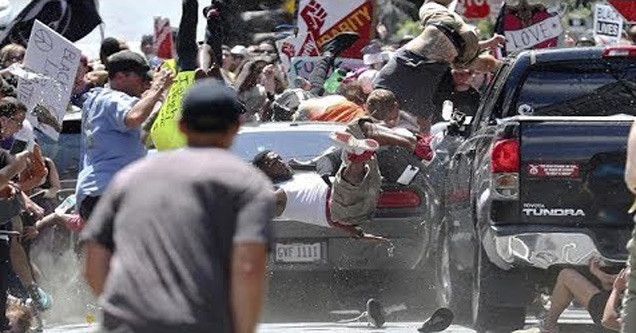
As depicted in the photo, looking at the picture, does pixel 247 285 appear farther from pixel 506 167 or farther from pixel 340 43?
pixel 340 43

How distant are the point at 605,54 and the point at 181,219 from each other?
6.60 meters

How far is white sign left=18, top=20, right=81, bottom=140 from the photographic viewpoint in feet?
52.6

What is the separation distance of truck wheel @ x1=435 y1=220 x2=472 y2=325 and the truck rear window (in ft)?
5.56

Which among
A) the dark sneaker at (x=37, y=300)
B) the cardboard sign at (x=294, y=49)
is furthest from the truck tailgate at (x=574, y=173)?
the cardboard sign at (x=294, y=49)

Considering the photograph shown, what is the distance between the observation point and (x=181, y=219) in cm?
637

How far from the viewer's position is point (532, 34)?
22047 mm

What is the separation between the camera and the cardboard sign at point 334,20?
23531 mm

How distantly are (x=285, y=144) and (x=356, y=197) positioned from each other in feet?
3.79

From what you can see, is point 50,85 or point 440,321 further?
point 50,85

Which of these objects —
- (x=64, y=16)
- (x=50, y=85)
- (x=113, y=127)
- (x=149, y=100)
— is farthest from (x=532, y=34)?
(x=149, y=100)

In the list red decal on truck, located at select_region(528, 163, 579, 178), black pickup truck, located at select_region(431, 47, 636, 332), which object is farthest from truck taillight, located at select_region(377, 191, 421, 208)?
red decal on truck, located at select_region(528, 163, 579, 178)

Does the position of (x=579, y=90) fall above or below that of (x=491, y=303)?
above

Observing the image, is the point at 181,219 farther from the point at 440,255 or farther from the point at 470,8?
the point at 470,8

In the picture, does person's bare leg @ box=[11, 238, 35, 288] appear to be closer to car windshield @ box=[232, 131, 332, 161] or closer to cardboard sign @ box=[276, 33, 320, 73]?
car windshield @ box=[232, 131, 332, 161]
